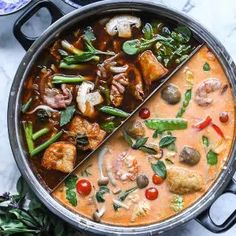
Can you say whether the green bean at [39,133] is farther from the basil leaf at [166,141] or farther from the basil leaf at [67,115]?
the basil leaf at [166,141]

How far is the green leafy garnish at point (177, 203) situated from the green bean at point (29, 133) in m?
0.74

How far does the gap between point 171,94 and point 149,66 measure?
6.8 inches

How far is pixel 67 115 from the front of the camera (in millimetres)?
4359

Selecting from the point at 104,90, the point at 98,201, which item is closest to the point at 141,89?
the point at 104,90

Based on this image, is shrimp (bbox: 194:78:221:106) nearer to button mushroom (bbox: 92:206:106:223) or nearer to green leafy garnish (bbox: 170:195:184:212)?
green leafy garnish (bbox: 170:195:184:212)

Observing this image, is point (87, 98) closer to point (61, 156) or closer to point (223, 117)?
point (61, 156)

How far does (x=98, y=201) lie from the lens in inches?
172

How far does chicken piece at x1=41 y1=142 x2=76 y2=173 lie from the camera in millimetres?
4348

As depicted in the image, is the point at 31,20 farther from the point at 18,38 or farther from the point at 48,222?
the point at 48,222

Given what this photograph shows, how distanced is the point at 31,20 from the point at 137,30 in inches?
23.5

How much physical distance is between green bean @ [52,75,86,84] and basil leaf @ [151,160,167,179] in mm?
545

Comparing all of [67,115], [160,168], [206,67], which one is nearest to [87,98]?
[67,115]

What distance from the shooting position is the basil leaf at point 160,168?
14.3ft

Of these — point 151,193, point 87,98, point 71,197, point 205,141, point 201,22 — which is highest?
point 201,22
